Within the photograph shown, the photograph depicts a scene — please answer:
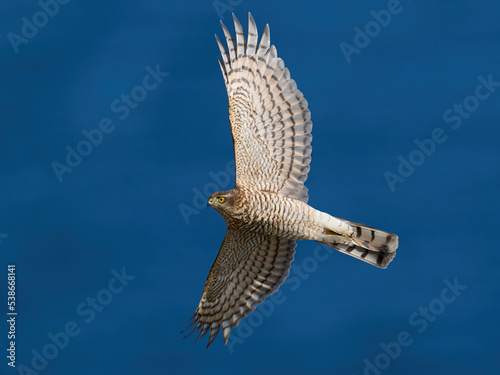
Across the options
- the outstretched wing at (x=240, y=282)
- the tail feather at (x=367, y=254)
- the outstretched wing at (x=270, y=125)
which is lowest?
the outstretched wing at (x=240, y=282)

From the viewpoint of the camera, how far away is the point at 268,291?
12.4 metres

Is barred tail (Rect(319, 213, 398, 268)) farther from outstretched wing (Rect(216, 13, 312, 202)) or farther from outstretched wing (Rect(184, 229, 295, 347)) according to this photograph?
outstretched wing (Rect(184, 229, 295, 347))

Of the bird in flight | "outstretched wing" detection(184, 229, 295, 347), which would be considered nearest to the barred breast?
the bird in flight

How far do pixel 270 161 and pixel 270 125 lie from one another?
0.42 m

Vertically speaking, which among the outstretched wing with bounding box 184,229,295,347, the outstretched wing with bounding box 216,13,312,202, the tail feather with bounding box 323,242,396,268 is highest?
the outstretched wing with bounding box 216,13,312,202

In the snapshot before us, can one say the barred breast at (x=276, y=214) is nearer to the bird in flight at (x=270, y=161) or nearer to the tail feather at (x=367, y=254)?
the bird in flight at (x=270, y=161)

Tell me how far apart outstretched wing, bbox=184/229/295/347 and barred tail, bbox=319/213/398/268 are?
2.67 feet

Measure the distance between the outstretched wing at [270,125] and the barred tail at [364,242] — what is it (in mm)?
589

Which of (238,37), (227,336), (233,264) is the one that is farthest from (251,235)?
(238,37)

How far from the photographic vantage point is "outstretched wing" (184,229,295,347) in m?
12.2

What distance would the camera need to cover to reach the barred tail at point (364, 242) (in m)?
11.6

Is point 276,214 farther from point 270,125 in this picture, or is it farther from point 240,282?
point 240,282

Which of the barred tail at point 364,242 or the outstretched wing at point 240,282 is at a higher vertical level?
the barred tail at point 364,242

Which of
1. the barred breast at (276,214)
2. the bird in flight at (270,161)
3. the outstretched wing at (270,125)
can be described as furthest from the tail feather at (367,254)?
the outstretched wing at (270,125)
